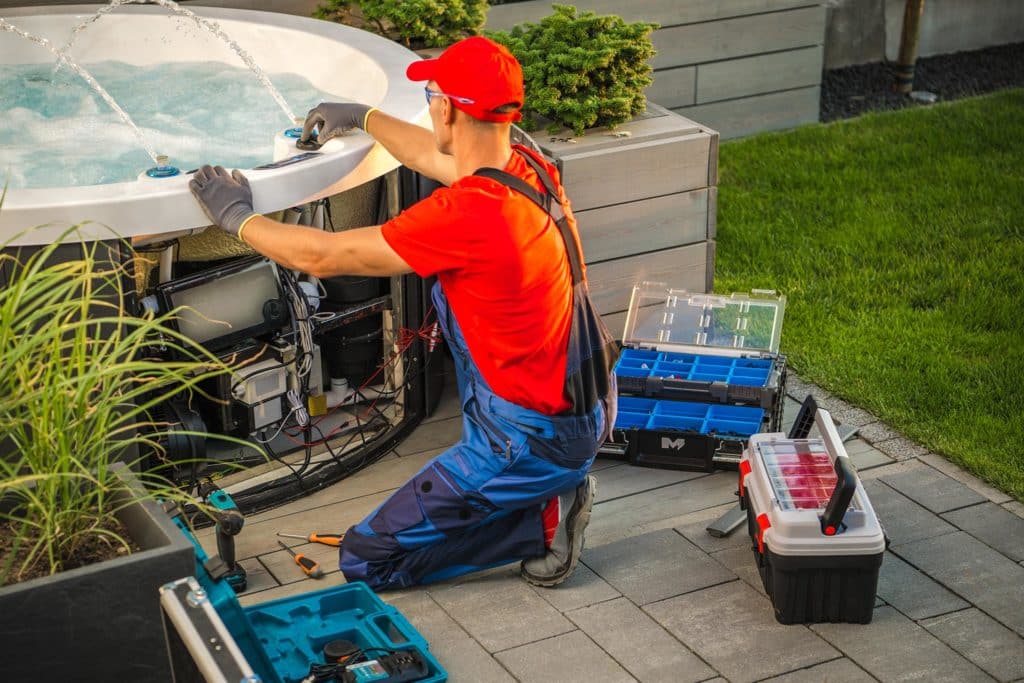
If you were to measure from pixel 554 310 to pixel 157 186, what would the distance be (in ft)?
3.05

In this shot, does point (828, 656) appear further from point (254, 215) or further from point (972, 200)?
point (972, 200)

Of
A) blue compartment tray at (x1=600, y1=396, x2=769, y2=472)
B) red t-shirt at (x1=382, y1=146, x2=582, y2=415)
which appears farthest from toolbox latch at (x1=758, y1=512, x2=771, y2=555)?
blue compartment tray at (x1=600, y1=396, x2=769, y2=472)

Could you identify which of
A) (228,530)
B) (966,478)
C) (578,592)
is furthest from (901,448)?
(228,530)

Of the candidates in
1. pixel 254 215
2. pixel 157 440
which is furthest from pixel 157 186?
pixel 157 440

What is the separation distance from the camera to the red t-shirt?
8.97 feet

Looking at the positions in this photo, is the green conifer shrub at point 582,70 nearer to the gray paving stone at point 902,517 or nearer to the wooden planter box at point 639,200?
the wooden planter box at point 639,200

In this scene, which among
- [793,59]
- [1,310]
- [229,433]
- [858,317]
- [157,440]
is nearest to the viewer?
[1,310]

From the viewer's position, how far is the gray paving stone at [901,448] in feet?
12.1

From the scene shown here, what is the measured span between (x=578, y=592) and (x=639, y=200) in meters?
1.28

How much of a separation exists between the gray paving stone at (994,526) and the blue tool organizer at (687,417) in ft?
1.87

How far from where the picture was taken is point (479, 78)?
2.76 metres

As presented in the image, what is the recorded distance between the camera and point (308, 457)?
356 centimetres

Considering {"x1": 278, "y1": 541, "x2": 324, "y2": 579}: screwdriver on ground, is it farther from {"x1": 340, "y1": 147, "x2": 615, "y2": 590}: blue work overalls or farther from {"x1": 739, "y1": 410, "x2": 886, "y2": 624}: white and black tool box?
{"x1": 739, "y1": 410, "x2": 886, "y2": 624}: white and black tool box

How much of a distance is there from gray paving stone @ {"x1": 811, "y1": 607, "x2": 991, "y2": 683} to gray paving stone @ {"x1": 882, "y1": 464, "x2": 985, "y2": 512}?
539 millimetres
